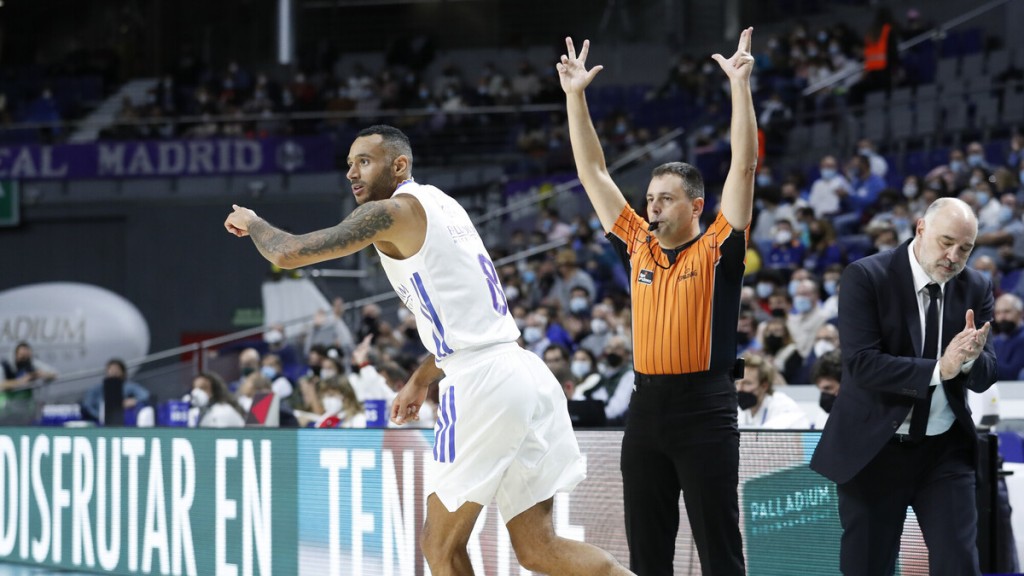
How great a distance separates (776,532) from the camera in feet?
19.1

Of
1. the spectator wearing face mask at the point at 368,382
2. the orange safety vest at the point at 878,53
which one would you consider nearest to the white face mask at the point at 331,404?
the spectator wearing face mask at the point at 368,382

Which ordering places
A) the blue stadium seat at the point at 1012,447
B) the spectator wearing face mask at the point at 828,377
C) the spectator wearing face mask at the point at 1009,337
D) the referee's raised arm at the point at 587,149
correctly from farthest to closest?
the spectator wearing face mask at the point at 1009,337
the spectator wearing face mask at the point at 828,377
the blue stadium seat at the point at 1012,447
the referee's raised arm at the point at 587,149

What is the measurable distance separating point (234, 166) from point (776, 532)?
65.9 ft

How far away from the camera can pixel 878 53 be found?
19.3m

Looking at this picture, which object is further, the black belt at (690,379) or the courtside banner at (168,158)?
the courtside banner at (168,158)

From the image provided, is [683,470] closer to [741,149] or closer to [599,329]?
[741,149]

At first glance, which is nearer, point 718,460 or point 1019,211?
point 718,460

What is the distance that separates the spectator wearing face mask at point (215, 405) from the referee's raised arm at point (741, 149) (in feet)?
25.6

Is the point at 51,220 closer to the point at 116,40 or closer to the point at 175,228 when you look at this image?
the point at 175,228

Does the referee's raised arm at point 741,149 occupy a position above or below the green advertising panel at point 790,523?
above

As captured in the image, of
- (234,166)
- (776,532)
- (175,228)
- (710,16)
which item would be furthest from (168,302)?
(776,532)

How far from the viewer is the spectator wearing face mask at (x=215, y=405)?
12.2 meters

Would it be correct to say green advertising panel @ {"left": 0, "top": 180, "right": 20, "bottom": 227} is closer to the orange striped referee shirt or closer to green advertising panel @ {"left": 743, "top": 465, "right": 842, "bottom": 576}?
green advertising panel @ {"left": 743, "top": 465, "right": 842, "bottom": 576}

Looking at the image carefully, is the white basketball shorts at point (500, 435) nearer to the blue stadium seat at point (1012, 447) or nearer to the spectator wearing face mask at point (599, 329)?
the blue stadium seat at point (1012, 447)
